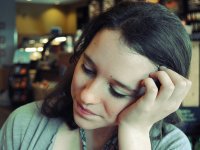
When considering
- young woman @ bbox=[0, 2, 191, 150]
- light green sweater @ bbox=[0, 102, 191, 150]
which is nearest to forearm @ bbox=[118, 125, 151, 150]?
young woman @ bbox=[0, 2, 191, 150]

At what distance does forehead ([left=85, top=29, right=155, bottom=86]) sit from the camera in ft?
2.33

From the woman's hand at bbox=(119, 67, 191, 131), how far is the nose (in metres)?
0.08

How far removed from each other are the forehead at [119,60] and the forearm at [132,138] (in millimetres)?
146

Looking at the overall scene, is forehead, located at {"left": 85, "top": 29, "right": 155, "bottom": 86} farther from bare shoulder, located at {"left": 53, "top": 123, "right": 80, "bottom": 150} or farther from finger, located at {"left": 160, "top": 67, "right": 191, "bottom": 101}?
bare shoulder, located at {"left": 53, "top": 123, "right": 80, "bottom": 150}

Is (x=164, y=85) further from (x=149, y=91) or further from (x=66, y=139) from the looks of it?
(x=66, y=139)

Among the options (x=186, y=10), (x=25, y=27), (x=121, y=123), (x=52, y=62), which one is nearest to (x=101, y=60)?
(x=121, y=123)

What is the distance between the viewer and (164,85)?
744 mm

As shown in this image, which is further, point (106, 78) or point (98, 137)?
point (98, 137)

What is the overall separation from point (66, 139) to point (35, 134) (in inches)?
3.6

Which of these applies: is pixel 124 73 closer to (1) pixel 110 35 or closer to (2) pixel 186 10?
(1) pixel 110 35

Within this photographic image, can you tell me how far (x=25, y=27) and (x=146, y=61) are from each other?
922cm

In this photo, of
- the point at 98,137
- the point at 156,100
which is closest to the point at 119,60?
the point at 156,100

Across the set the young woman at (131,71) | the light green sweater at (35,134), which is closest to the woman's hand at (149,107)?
the young woman at (131,71)

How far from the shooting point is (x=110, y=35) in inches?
29.3
